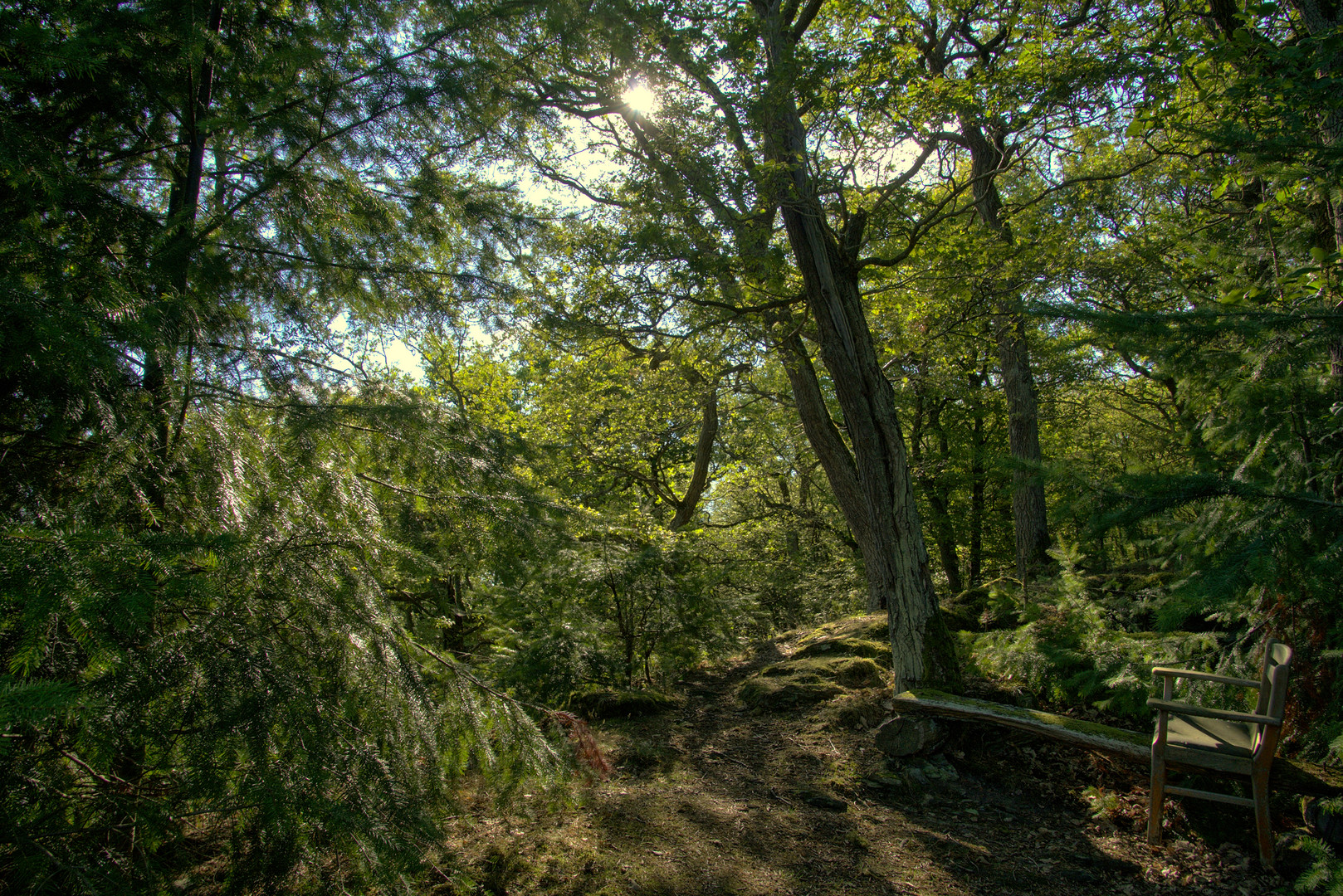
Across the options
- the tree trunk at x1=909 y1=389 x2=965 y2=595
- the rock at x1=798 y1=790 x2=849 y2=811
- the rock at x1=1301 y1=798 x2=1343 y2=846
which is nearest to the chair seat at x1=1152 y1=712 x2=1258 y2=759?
the rock at x1=1301 y1=798 x2=1343 y2=846

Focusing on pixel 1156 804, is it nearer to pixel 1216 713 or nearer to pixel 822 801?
pixel 1216 713

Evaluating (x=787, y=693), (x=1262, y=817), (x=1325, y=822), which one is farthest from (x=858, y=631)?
(x=1325, y=822)

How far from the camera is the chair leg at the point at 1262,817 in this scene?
3379mm

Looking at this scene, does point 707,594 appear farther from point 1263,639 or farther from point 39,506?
point 39,506

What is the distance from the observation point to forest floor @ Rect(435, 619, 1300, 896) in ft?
10.7

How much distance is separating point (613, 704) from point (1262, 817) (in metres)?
4.47

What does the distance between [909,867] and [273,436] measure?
12.5ft

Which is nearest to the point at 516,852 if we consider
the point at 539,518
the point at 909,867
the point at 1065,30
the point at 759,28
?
the point at 539,518

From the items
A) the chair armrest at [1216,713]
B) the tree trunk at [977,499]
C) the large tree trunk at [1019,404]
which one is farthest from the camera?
the tree trunk at [977,499]

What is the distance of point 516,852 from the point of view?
131 inches

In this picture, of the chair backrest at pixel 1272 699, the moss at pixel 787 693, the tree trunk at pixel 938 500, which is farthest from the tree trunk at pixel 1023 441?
the chair backrest at pixel 1272 699

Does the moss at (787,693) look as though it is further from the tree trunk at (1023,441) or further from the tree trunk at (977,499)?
the tree trunk at (977,499)

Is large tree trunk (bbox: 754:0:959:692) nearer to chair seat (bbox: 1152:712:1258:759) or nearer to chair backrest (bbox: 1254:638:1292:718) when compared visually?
chair seat (bbox: 1152:712:1258:759)

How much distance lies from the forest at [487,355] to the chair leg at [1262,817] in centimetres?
39
